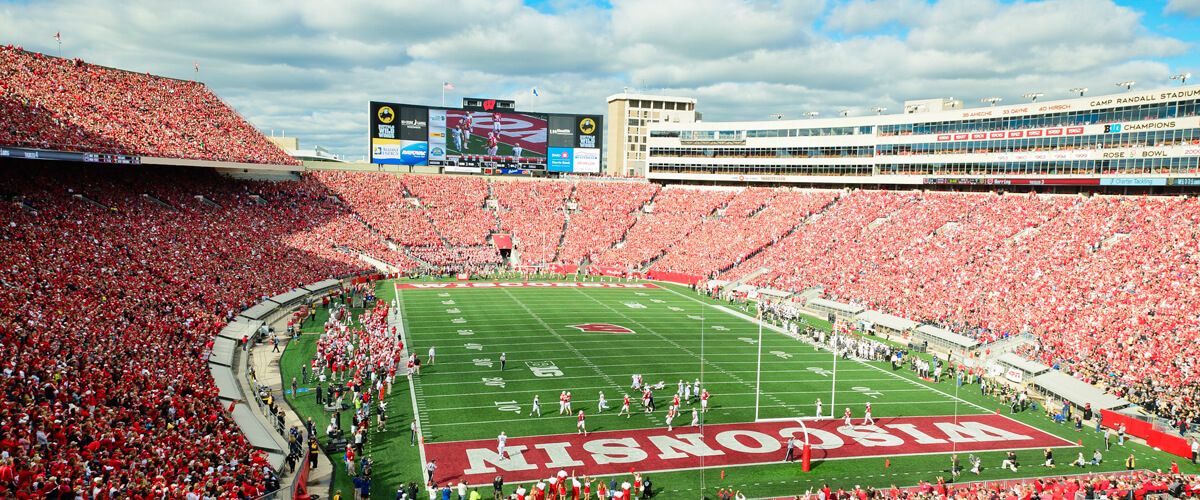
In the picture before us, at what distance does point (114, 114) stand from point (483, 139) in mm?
29842

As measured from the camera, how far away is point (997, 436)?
23.6m

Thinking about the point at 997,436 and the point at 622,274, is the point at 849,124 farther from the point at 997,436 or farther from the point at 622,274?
the point at 997,436

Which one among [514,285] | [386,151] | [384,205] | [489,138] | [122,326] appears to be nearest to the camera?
[122,326]

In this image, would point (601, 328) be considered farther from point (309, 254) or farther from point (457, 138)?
point (457, 138)

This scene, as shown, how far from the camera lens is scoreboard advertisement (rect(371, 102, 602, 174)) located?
215 feet

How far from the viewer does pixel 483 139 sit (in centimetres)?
6838

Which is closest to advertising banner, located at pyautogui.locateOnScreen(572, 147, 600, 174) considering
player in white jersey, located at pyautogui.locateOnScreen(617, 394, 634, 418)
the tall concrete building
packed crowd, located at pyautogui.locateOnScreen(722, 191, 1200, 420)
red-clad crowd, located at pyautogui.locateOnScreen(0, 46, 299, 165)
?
packed crowd, located at pyautogui.locateOnScreen(722, 191, 1200, 420)

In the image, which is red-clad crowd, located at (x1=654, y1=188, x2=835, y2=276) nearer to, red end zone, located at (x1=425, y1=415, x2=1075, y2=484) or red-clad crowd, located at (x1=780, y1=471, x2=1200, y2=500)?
red end zone, located at (x1=425, y1=415, x2=1075, y2=484)

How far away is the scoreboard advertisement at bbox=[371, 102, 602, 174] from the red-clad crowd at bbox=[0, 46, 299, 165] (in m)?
9.59

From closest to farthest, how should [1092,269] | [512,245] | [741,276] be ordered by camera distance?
1. [1092,269]
2. [741,276]
3. [512,245]

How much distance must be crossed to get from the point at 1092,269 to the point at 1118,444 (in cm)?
1566

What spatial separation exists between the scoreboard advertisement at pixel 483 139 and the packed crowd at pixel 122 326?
63.1 ft

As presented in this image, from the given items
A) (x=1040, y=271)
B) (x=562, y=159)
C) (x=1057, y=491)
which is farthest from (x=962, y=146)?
(x=1057, y=491)

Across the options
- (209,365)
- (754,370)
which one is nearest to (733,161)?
(754,370)
